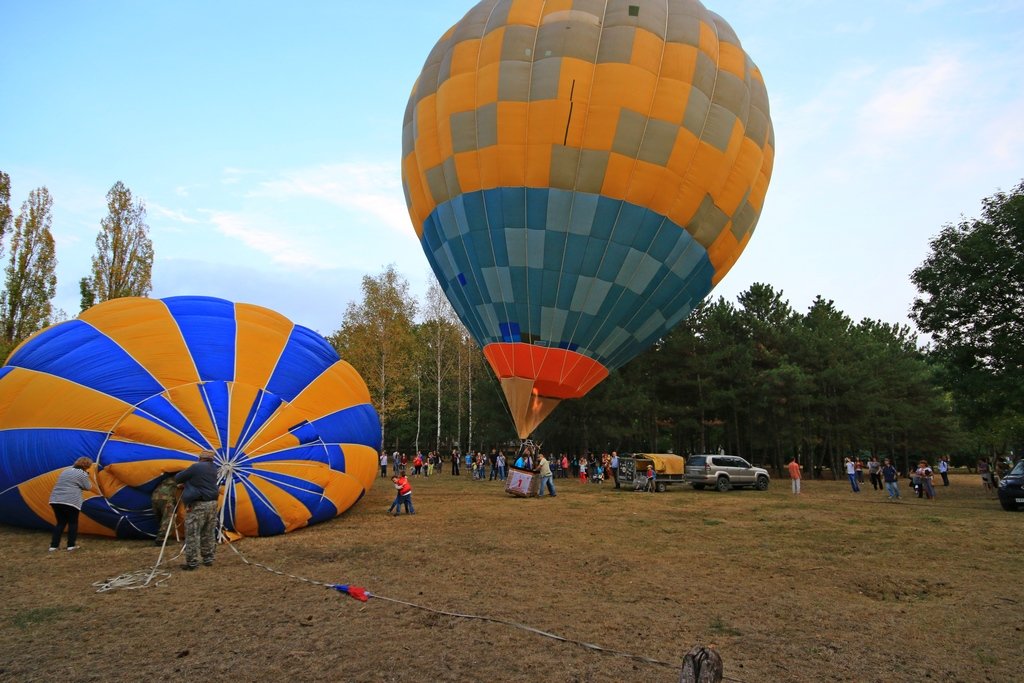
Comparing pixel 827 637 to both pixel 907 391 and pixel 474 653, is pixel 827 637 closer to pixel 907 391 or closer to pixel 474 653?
pixel 474 653

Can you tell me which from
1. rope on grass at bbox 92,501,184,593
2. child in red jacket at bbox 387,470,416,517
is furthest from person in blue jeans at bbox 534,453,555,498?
rope on grass at bbox 92,501,184,593

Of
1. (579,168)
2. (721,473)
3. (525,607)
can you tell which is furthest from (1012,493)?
(525,607)

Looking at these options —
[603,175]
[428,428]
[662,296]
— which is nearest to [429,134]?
[603,175]

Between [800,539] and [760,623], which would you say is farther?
[800,539]

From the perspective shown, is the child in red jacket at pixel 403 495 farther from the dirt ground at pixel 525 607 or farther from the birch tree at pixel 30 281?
the birch tree at pixel 30 281

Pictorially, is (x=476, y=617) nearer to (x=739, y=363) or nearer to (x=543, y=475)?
(x=543, y=475)

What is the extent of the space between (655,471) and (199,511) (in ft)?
46.4

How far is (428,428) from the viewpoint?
5012 cm

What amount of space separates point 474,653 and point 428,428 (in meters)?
47.0

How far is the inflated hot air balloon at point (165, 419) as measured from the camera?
7270 millimetres

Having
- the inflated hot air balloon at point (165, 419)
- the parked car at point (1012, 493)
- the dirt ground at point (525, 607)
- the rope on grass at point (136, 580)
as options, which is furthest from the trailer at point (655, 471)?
the rope on grass at point (136, 580)

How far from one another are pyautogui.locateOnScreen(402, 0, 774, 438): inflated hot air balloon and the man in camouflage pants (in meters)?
7.72

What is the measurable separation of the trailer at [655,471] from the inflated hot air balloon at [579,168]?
5.35 meters

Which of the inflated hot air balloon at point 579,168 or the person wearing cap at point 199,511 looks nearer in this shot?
the person wearing cap at point 199,511
